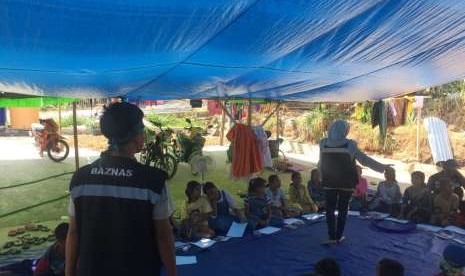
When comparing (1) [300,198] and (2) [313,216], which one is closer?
(2) [313,216]

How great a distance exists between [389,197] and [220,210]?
239 cm

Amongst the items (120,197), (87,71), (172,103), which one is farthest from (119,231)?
(172,103)

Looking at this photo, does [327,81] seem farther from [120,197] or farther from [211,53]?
[120,197]

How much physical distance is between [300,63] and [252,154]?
3.42m

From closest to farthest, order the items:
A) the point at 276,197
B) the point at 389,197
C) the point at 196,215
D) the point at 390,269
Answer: the point at 390,269 < the point at 196,215 < the point at 276,197 < the point at 389,197

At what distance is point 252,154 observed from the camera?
689cm

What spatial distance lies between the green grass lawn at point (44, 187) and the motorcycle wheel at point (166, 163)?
231 millimetres

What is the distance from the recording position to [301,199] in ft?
19.3

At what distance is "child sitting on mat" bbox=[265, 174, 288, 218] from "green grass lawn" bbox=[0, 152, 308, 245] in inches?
53.6

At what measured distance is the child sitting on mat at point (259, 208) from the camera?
516cm

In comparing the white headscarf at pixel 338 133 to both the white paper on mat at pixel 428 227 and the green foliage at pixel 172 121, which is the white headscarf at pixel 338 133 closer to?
the white paper on mat at pixel 428 227

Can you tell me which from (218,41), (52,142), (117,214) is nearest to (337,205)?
(218,41)

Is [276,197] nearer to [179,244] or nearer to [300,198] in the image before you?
[300,198]

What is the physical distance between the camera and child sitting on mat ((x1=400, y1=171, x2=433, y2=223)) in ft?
17.3
